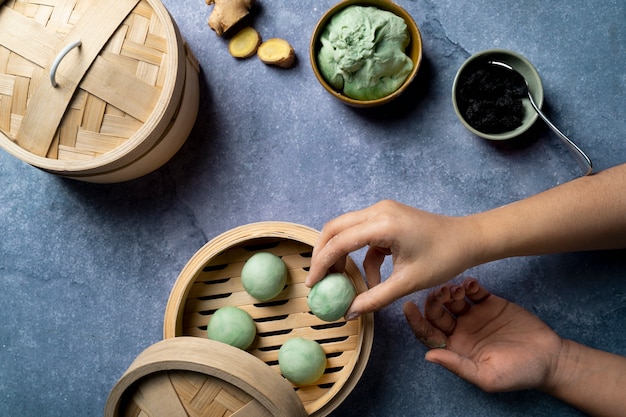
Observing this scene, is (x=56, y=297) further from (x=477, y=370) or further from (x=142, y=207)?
(x=477, y=370)

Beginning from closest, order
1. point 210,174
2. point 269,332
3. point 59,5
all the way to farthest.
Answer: point 59,5, point 269,332, point 210,174

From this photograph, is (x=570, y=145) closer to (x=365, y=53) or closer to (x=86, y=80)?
(x=365, y=53)

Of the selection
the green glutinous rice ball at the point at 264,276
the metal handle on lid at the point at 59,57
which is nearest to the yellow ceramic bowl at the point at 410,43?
the green glutinous rice ball at the point at 264,276

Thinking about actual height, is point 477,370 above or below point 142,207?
below

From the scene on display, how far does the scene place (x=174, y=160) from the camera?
4.89 feet

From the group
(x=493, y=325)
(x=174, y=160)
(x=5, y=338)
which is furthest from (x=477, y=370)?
(x=5, y=338)

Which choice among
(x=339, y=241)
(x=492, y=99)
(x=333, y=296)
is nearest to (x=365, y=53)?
(x=492, y=99)

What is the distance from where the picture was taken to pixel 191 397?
1113 millimetres

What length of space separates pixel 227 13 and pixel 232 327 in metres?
0.77

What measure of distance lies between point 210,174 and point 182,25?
0.40 meters

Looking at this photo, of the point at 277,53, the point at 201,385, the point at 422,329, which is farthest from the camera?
the point at 277,53

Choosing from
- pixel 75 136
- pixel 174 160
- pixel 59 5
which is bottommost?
pixel 174 160

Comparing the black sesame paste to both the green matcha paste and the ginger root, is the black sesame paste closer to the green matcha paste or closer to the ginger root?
the green matcha paste

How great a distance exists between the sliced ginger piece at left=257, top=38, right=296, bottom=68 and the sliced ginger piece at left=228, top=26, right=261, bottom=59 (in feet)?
0.06
